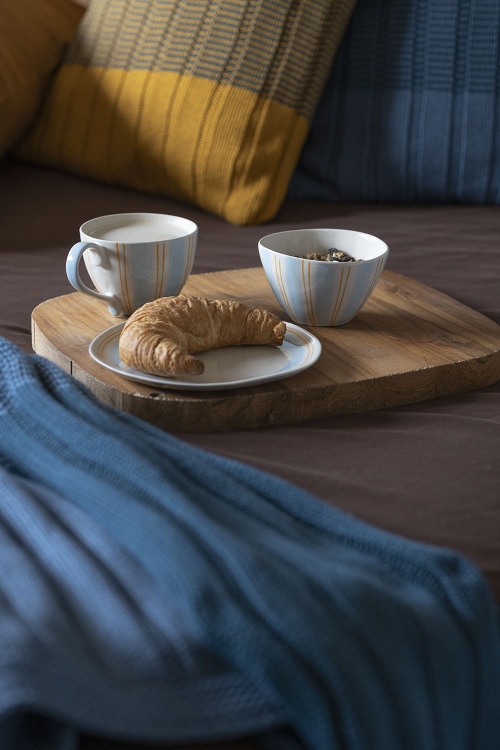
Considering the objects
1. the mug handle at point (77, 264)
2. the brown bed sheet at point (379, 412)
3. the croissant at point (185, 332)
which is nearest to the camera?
the brown bed sheet at point (379, 412)

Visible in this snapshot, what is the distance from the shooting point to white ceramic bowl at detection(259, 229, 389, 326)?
0.84 meters

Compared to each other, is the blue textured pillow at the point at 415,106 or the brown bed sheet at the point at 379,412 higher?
the blue textured pillow at the point at 415,106

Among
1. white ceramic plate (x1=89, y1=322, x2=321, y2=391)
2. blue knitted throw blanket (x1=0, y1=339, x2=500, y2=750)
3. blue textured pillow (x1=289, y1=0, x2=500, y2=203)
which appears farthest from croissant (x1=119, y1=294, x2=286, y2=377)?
blue textured pillow (x1=289, y1=0, x2=500, y2=203)

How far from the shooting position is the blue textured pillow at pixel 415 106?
4.30 feet

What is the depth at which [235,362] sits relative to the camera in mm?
784

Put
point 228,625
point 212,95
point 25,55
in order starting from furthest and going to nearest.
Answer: point 25,55 < point 212,95 < point 228,625

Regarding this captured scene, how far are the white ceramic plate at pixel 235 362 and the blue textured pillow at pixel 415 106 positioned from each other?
0.62 m

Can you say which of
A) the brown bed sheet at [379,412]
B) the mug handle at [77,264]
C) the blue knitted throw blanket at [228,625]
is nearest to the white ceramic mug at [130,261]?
the mug handle at [77,264]

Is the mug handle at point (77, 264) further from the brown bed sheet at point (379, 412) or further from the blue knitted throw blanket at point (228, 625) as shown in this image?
the blue knitted throw blanket at point (228, 625)

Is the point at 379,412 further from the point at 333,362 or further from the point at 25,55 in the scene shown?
the point at 25,55

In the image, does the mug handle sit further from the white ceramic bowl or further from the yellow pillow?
the yellow pillow

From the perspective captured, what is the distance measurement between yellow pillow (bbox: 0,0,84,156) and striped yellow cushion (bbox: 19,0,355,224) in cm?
10

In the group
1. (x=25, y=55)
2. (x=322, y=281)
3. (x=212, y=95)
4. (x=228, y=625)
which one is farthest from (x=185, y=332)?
(x=25, y=55)

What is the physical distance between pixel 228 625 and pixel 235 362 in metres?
0.36
